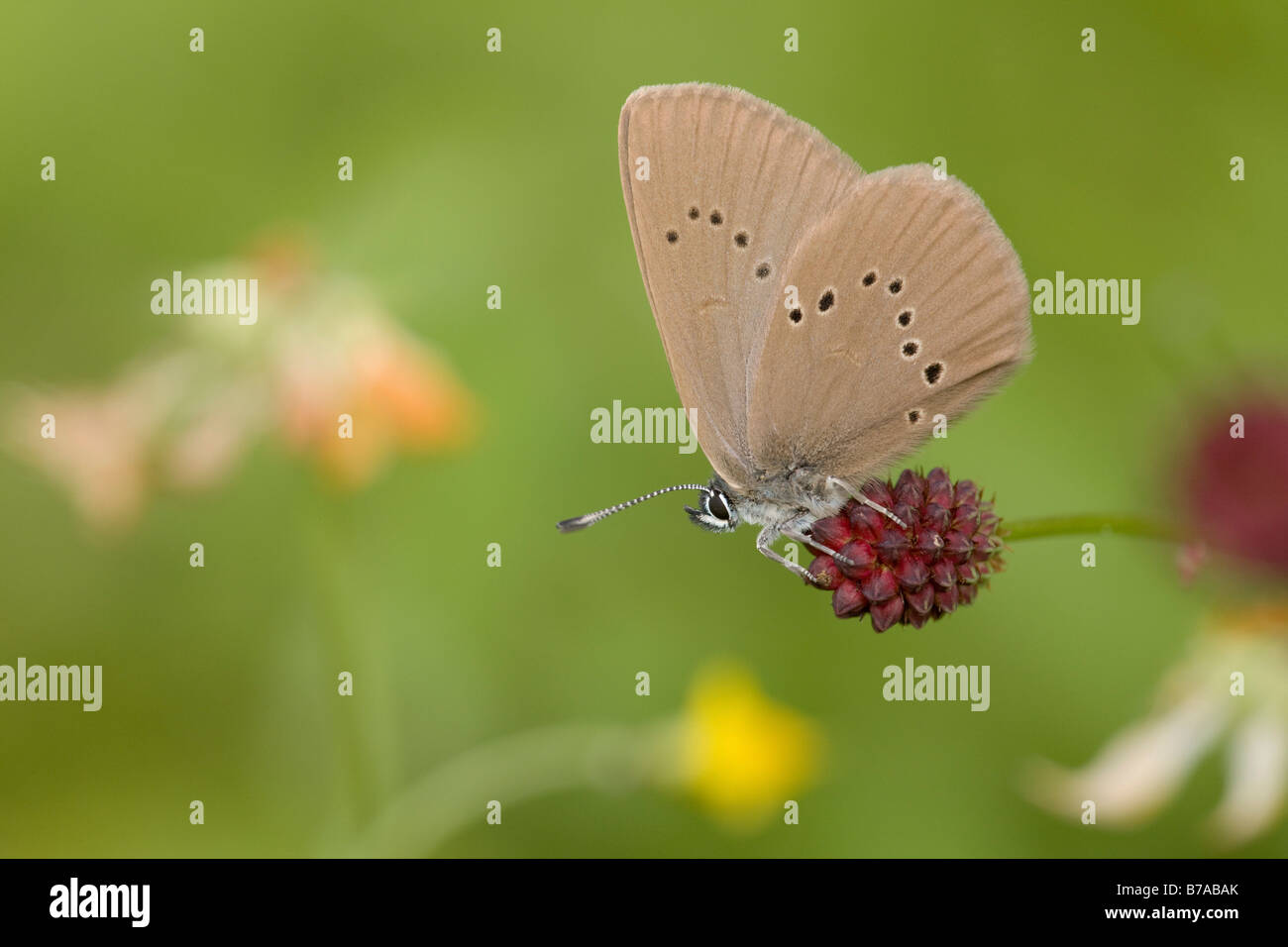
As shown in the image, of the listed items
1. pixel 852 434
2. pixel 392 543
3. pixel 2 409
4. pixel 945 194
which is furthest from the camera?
pixel 392 543

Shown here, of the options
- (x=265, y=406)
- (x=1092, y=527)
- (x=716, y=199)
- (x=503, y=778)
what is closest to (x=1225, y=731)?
(x=1092, y=527)

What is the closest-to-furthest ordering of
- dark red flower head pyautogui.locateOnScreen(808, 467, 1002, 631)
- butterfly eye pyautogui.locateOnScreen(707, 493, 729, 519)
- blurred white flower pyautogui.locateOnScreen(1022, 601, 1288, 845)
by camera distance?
dark red flower head pyautogui.locateOnScreen(808, 467, 1002, 631) < butterfly eye pyautogui.locateOnScreen(707, 493, 729, 519) < blurred white flower pyautogui.locateOnScreen(1022, 601, 1288, 845)

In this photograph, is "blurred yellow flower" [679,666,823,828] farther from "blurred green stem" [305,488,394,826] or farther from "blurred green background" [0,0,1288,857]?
"blurred green stem" [305,488,394,826]

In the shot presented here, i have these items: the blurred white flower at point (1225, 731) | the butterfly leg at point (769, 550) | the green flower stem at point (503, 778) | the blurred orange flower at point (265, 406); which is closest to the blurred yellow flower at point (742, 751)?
the green flower stem at point (503, 778)

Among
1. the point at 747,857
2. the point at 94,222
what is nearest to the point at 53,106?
the point at 94,222

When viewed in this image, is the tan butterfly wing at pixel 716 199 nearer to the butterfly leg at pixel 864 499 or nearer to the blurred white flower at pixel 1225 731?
the butterfly leg at pixel 864 499

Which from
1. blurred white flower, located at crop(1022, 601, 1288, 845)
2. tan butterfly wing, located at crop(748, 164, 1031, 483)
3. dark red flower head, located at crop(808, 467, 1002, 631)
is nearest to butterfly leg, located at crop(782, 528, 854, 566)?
dark red flower head, located at crop(808, 467, 1002, 631)

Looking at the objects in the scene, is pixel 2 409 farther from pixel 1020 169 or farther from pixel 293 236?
pixel 1020 169
